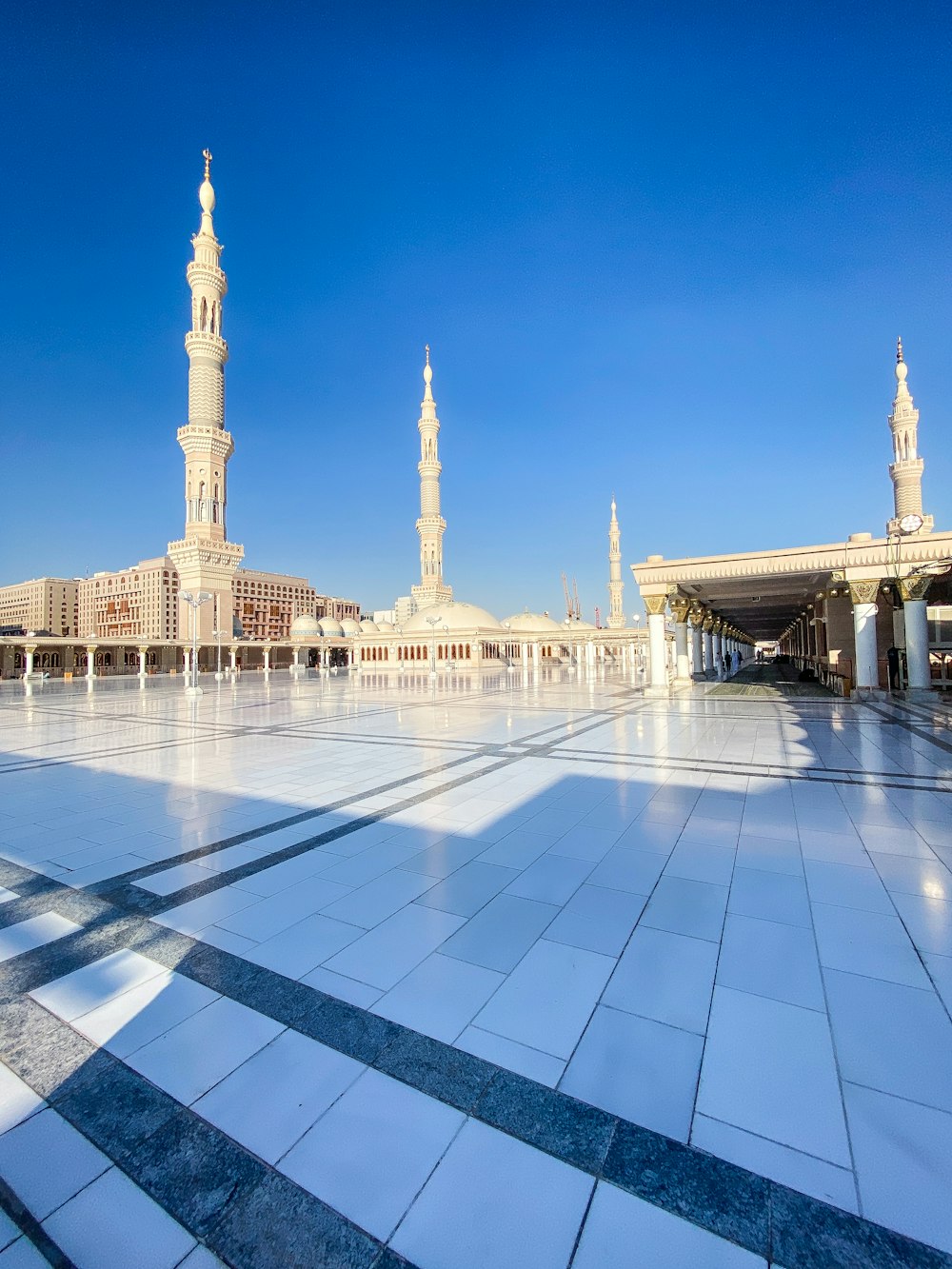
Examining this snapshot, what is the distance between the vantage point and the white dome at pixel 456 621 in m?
56.5

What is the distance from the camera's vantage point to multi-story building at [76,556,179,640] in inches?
3688

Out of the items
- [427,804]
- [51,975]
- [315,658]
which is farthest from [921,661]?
[315,658]

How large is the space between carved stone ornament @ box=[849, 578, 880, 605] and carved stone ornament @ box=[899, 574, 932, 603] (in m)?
0.58

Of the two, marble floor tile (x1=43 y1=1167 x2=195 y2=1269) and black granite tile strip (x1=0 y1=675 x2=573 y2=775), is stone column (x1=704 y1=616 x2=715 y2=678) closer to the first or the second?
black granite tile strip (x1=0 y1=675 x2=573 y2=775)

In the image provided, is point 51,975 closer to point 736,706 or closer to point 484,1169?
point 484,1169

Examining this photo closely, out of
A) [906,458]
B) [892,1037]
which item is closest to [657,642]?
[892,1037]

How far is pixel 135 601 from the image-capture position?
97125mm

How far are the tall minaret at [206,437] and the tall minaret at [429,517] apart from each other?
21081 millimetres

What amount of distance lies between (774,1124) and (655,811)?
13.0 ft

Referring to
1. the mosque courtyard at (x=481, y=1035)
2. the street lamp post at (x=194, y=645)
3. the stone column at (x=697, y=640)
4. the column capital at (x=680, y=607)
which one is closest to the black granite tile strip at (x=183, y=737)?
the mosque courtyard at (x=481, y=1035)

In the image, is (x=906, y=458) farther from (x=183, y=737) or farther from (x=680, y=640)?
(x=183, y=737)

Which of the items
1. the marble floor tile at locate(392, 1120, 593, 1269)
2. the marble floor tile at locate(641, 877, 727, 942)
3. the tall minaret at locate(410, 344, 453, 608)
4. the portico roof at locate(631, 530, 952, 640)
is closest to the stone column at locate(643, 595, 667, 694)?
the portico roof at locate(631, 530, 952, 640)

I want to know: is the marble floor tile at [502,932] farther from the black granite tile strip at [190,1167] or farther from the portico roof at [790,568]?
the portico roof at [790,568]

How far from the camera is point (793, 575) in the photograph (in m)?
18.5
